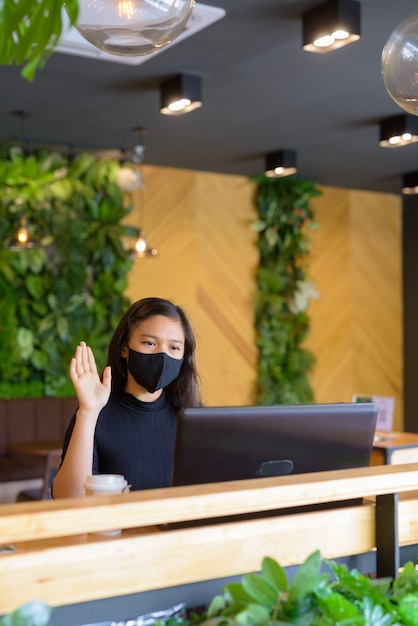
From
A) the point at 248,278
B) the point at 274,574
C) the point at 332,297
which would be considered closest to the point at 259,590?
the point at 274,574

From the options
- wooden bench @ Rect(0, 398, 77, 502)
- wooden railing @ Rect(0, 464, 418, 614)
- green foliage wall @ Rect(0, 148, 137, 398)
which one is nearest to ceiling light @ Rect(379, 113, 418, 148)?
green foliage wall @ Rect(0, 148, 137, 398)

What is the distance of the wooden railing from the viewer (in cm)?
127

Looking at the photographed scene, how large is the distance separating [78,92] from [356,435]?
438 centimetres

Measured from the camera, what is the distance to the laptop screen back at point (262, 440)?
1.65 m

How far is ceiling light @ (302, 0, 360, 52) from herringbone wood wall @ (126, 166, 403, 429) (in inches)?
158

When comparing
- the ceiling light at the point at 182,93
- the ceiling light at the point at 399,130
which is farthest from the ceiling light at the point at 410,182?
the ceiling light at the point at 182,93

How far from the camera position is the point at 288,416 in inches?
67.0

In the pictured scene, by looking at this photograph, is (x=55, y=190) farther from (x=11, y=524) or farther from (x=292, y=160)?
(x=11, y=524)

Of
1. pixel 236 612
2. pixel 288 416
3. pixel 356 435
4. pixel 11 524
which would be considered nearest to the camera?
pixel 11 524

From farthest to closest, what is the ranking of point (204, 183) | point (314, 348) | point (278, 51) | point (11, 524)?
1. point (314, 348)
2. point (204, 183)
3. point (278, 51)
4. point (11, 524)

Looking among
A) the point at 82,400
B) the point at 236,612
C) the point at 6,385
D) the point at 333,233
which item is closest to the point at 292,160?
the point at 333,233

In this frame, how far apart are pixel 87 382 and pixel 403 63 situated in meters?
1.16

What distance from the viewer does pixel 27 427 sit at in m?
6.89

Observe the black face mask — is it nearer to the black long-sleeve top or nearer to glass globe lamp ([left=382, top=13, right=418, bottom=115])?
the black long-sleeve top
